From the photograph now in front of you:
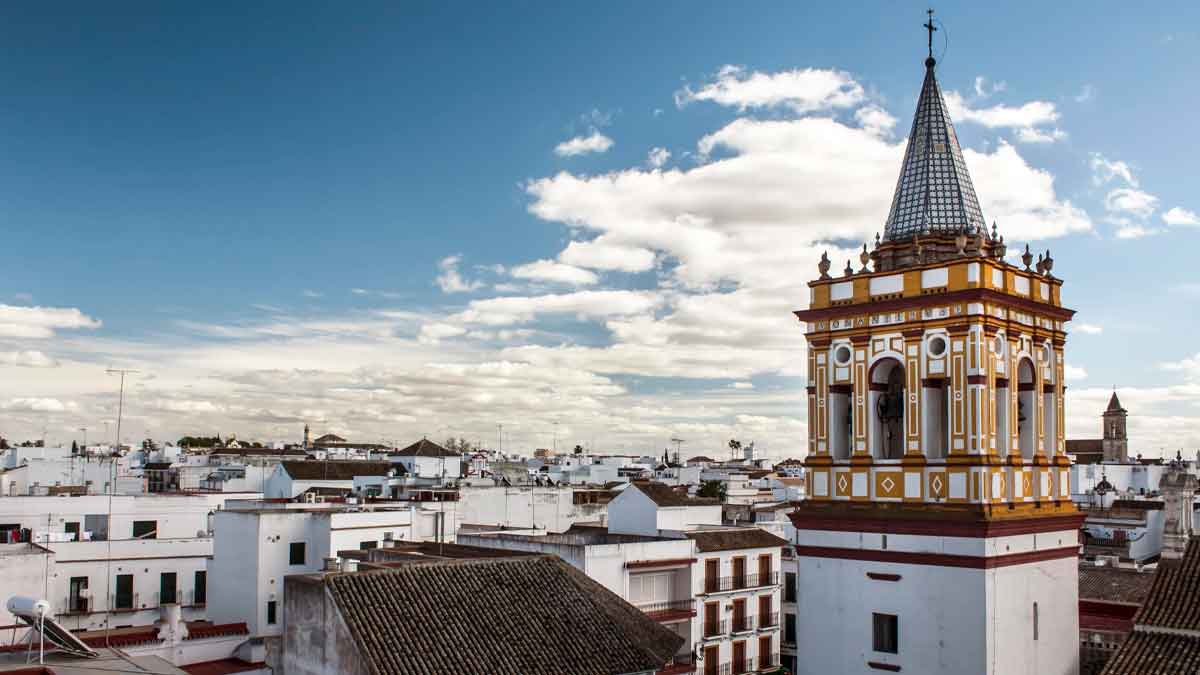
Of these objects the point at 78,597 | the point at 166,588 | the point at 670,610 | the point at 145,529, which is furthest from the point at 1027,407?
the point at 145,529

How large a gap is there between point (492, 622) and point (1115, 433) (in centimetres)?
9207

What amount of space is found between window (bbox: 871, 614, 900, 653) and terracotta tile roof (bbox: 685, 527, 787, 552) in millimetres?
20775

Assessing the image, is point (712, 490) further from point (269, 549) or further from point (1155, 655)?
point (1155, 655)

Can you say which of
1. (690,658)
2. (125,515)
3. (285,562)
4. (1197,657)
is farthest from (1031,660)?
(125,515)

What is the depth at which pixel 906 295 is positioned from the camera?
53.0ft

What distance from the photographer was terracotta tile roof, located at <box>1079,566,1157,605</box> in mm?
24312

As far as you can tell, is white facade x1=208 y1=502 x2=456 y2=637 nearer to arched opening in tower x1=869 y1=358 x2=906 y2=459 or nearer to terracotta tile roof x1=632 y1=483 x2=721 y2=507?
terracotta tile roof x1=632 y1=483 x2=721 y2=507

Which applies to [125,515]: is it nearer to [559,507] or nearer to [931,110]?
[559,507]

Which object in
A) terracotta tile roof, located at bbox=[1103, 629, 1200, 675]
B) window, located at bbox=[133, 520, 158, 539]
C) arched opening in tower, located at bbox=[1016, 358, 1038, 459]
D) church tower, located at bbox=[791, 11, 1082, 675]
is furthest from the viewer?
window, located at bbox=[133, 520, 158, 539]

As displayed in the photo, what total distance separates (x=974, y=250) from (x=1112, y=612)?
9829mm

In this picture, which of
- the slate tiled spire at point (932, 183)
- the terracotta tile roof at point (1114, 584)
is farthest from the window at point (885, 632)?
the terracotta tile roof at point (1114, 584)

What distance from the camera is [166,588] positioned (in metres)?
35.2

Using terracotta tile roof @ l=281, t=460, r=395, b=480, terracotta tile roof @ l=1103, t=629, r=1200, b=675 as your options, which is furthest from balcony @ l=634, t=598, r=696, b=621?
terracotta tile roof @ l=281, t=460, r=395, b=480

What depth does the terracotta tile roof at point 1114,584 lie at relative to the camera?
957 inches
